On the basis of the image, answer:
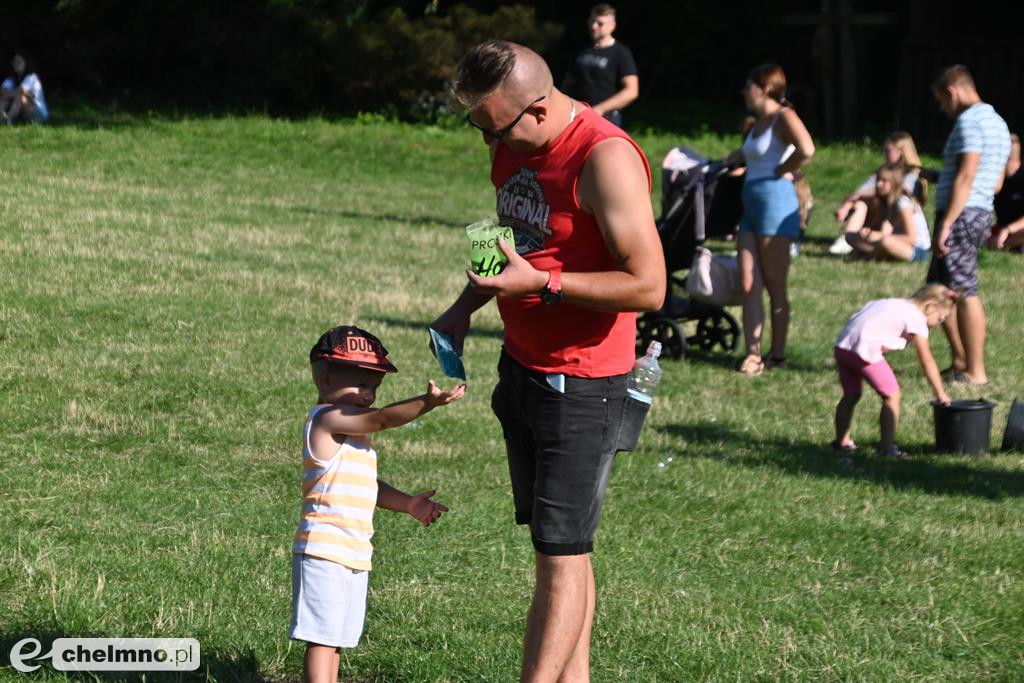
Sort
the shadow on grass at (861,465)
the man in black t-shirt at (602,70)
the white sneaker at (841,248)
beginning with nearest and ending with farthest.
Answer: the shadow on grass at (861,465) < the man in black t-shirt at (602,70) < the white sneaker at (841,248)

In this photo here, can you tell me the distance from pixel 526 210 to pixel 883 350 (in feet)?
14.4

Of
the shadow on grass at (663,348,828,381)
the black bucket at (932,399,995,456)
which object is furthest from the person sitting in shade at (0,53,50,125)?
the black bucket at (932,399,995,456)

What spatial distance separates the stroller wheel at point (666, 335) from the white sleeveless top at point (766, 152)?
1220 millimetres

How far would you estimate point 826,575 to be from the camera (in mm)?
5922

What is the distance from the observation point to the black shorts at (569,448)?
4086 millimetres

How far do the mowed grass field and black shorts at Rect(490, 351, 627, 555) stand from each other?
0.80 metres

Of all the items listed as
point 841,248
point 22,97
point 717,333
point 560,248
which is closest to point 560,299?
point 560,248

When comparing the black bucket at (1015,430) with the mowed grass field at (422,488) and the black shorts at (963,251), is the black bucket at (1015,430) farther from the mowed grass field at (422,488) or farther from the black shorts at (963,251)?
the black shorts at (963,251)

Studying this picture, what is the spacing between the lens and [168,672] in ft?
15.0

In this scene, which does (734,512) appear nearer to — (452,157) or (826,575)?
(826,575)

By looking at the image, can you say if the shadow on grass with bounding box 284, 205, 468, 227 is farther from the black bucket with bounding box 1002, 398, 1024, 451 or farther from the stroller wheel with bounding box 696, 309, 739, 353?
the black bucket with bounding box 1002, 398, 1024, 451

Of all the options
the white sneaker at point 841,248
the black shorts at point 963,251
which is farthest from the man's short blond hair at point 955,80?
the white sneaker at point 841,248

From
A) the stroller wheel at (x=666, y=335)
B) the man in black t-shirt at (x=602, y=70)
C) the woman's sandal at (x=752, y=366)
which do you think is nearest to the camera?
the woman's sandal at (x=752, y=366)

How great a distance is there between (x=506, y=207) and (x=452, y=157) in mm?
17267
